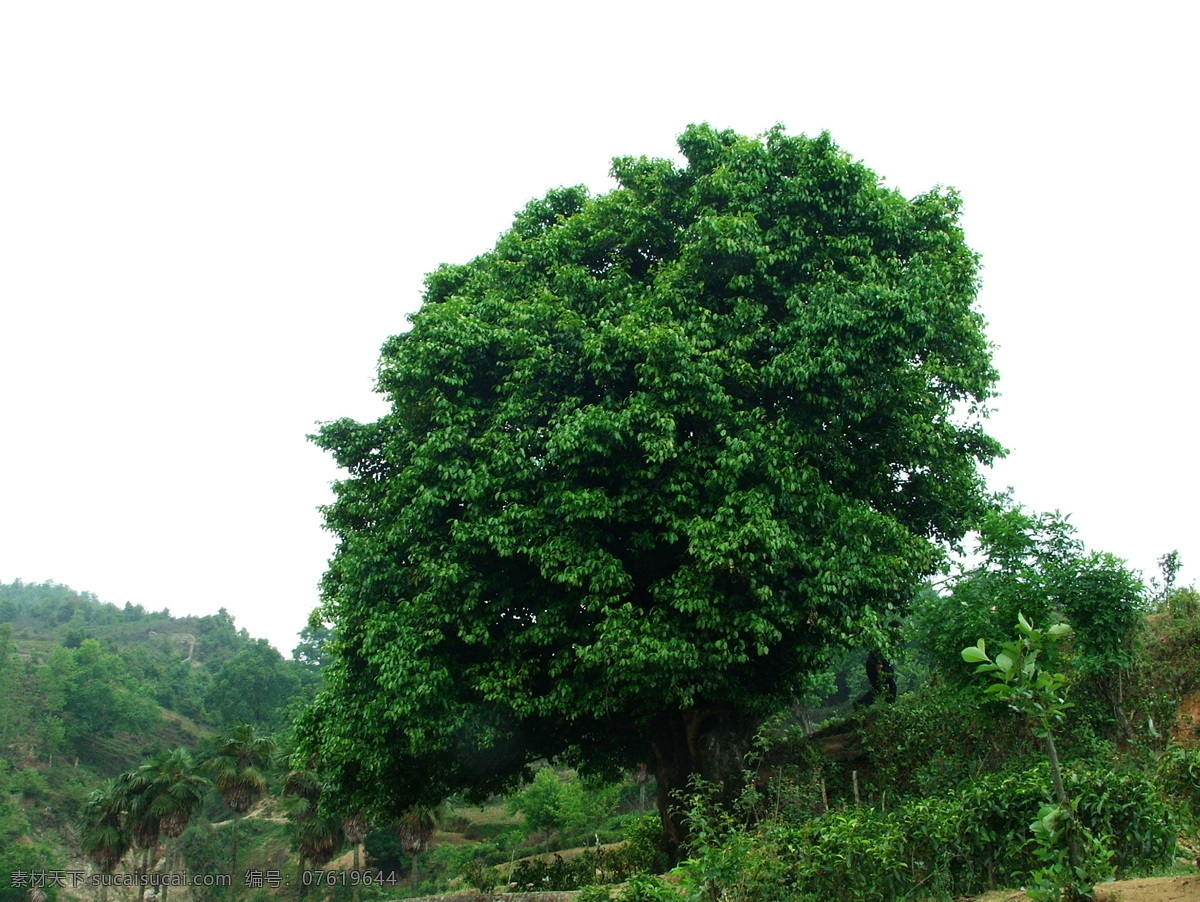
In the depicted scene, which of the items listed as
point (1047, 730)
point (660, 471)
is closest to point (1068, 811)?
point (1047, 730)

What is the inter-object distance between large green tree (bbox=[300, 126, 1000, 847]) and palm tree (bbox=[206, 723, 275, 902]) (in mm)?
17511

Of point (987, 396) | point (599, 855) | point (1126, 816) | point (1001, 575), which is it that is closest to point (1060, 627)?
point (1126, 816)

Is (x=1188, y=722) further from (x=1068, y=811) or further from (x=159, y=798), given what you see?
(x=159, y=798)

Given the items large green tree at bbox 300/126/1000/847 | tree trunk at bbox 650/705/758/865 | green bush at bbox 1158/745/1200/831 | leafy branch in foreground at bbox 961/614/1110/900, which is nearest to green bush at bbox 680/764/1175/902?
green bush at bbox 1158/745/1200/831

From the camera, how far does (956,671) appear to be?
13883 mm

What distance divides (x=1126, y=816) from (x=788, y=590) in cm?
570

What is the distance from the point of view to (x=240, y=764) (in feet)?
99.3

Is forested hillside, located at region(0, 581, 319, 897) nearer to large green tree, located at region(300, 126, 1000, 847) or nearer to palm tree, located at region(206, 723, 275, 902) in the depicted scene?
palm tree, located at region(206, 723, 275, 902)

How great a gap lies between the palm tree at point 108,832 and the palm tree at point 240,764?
3.07 metres

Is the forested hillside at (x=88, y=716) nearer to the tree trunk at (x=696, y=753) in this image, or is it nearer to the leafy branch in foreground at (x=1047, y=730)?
the tree trunk at (x=696, y=753)

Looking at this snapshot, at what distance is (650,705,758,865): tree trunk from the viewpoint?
46.7ft

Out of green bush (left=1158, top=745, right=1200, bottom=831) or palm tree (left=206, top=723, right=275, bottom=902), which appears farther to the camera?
palm tree (left=206, top=723, right=275, bottom=902)

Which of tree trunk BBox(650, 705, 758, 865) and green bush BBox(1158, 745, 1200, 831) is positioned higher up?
green bush BBox(1158, 745, 1200, 831)

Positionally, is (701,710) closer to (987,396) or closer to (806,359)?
(806,359)
